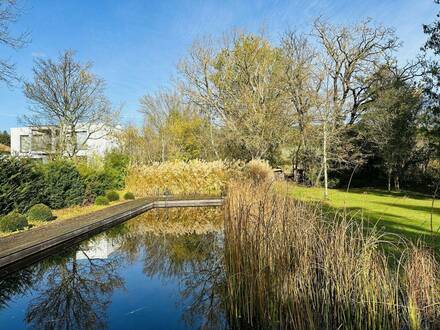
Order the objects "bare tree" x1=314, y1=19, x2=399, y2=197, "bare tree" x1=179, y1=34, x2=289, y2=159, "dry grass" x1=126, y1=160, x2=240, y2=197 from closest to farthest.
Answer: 1. "dry grass" x1=126, y1=160, x2=240, y2=197
2. "bare tree" x1=179, y1=34, x2=289, y2=159
3. "bare tree" x1=314, y1=19, x2=399, y2=197

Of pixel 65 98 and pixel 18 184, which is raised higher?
pixel 65 98

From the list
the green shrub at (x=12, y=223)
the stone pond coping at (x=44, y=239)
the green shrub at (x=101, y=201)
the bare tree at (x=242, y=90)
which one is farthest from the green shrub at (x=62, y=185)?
the bare tree at (x=242, y=90)

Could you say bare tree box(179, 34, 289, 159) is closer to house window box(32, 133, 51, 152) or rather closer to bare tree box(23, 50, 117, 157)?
bare tree box(23, 50, 117, 157)

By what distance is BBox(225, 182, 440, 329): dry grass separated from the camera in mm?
2201

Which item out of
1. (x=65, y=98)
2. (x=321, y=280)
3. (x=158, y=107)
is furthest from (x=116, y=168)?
(x=321, y=280)

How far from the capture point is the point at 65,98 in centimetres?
1825

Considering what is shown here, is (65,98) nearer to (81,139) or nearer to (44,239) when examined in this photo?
(81,139)

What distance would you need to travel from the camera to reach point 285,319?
2752mm

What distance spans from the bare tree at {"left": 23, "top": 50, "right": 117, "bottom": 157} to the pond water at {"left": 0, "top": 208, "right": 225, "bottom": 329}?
532 inches

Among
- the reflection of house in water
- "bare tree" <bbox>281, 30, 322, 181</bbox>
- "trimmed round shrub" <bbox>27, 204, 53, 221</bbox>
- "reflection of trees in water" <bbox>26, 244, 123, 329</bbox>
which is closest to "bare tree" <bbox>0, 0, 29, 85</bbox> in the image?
"trimmed round shrub" <bbox>27, 204, 53, 221</bbox>

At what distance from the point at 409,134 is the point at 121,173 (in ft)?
46.3

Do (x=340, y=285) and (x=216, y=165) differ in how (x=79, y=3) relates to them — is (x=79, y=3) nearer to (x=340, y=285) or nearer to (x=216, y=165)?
(x=216, y=165)

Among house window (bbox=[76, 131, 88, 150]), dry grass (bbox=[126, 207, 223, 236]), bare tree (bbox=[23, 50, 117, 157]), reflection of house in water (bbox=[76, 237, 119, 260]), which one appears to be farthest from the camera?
house window (bbox=[76, 131, 88, 150])

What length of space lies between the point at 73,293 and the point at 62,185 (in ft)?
23.5
